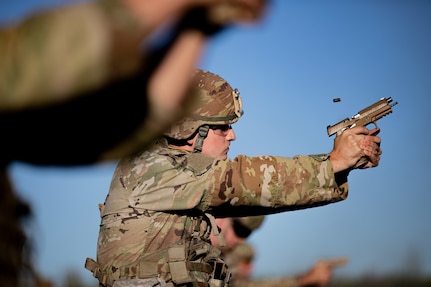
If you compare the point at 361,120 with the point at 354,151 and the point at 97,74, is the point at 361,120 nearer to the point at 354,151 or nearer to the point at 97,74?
the point at 354,151

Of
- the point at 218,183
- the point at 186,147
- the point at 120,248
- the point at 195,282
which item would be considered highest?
the point at 186,147

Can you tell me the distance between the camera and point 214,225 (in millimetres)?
5152

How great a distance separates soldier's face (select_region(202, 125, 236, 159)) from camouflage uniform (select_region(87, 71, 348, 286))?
1.28 feet

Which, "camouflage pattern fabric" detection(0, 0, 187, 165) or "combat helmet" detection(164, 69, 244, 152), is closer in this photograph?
"camouflage pattern fabric" detection(0, 0, 187, 165)

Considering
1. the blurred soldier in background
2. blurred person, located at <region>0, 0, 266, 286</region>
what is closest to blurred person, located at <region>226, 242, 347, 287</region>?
the blurred soldier in background

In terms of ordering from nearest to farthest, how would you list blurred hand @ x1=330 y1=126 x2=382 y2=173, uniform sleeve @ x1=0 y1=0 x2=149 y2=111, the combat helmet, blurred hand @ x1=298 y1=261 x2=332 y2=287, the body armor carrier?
1. uniform sleeve @ x1=0 y1=0 x2=149 y2=111
2. the body armor carrier
3. blurred hand @ x1=330 y1=126 x2=382 y2=173
4. the combat helmet
5. blurred hand @ x1=298 y1=261 x2=332 y2=287

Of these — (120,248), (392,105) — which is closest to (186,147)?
(120,248)

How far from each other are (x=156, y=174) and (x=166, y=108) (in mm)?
3655

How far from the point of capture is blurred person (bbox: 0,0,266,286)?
1115 mm

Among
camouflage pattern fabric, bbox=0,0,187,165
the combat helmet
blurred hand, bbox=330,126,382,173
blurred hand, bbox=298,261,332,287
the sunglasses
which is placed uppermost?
the combat helmet

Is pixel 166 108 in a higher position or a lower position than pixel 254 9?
lower

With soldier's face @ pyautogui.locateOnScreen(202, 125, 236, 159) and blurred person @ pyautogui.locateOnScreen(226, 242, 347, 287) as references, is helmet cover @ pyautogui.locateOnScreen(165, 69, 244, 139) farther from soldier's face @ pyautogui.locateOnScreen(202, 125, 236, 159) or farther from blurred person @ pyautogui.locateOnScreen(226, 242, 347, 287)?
blurred person @ pyautogui.locateOnScreen(226, 242, 347, 287)

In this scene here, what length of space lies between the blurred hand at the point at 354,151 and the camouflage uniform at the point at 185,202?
114 millimetres

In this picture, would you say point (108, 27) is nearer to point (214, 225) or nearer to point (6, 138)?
point (6, 138)
